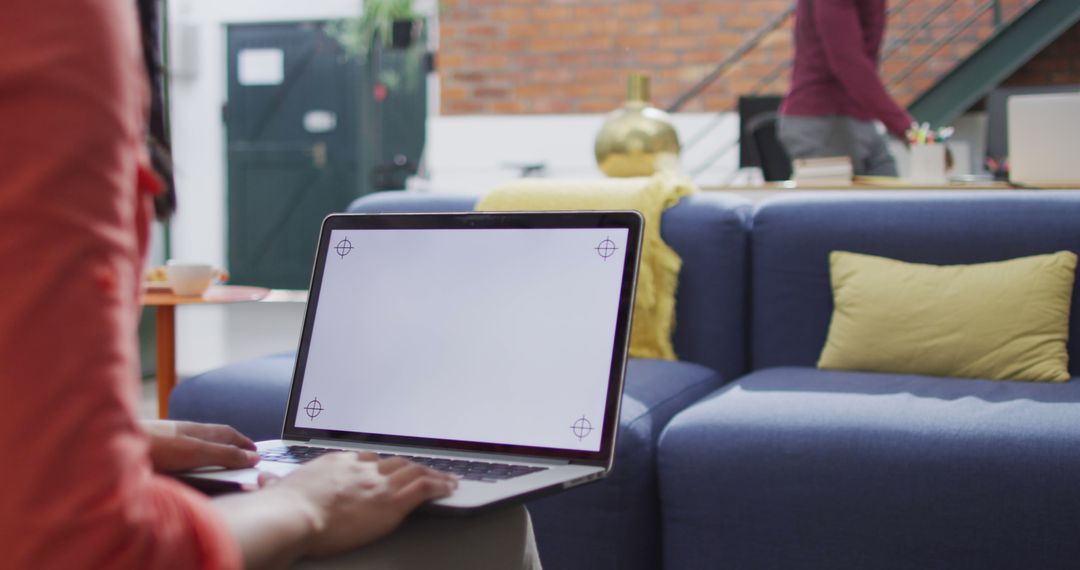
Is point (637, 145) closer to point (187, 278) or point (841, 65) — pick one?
point (841, 65)

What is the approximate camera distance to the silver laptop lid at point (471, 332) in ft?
3.34

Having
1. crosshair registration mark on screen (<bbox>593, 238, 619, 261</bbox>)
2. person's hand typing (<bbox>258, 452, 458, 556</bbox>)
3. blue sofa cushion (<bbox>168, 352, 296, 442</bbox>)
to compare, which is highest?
crosshair registration mark on screen (<bbox>593, 238, 619, 261</bbox>)

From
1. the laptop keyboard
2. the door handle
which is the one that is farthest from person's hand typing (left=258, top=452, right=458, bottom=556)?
Result: the door handle

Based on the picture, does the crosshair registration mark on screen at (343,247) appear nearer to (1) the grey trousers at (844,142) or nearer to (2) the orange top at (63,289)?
(2) the orange top at (63,289)

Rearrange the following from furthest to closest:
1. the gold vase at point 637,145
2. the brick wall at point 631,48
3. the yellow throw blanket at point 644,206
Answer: the brick wall at point 631,48
the gold vase at point 637,145
the yellow throw blanket at point 644,206

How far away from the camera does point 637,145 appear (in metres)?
2.73

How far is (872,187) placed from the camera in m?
2.81

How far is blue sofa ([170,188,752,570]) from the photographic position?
1776 millimetres

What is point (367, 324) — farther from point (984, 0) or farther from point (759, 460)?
point (984, 0)

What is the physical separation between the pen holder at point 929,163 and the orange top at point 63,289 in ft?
9.12

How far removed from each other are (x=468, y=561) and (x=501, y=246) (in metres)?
0.42

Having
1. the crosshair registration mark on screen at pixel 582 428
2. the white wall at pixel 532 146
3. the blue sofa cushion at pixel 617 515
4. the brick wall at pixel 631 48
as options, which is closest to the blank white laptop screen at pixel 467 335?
the crosshair registration mark on screen at pixel 582 428

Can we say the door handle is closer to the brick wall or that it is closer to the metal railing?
the brick wall

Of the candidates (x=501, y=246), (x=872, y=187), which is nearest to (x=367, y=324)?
(x=501, y=246)
